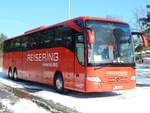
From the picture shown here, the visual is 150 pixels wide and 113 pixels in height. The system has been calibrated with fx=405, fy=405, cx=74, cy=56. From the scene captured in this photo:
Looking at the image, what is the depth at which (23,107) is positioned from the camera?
44.7ft

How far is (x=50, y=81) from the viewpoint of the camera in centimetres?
1961

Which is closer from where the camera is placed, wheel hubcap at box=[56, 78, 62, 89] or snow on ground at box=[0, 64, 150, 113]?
A: snow on ground at box=[0, 64, 150, 113]

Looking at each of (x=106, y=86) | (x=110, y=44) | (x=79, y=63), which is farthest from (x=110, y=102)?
(x=110, y=44)

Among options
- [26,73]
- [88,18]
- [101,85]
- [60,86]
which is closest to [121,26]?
[88,18]

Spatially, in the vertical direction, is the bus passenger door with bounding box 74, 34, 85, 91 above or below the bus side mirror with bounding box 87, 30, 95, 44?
below

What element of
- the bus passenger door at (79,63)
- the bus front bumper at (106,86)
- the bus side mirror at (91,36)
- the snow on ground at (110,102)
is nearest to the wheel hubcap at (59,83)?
the snow on ground at (110,102)

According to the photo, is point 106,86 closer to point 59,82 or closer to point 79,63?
point 79,63

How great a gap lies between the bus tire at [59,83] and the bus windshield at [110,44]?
2.98 m

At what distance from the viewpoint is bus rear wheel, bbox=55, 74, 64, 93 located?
18.1 metres

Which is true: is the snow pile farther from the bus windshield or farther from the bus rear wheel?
the bus windshield

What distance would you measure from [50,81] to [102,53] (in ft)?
15.2

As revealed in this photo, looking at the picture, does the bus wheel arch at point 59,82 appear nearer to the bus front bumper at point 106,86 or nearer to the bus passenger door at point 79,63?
the bus passenger door at point 79,63

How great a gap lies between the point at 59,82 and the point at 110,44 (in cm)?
349

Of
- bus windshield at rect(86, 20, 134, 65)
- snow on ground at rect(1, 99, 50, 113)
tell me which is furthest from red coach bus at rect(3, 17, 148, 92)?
snow on ground at rect(1, 99, 50, 113)
